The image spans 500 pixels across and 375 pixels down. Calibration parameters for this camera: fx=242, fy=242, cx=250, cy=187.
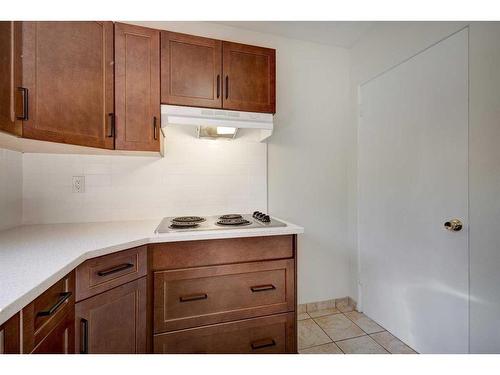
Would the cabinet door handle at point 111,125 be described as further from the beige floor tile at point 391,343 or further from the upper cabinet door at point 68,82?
the beige floor tile at point 391,343

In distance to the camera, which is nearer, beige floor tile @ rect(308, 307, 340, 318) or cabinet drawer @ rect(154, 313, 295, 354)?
cabinet drawer @ rect(154, 313, 295, 354)

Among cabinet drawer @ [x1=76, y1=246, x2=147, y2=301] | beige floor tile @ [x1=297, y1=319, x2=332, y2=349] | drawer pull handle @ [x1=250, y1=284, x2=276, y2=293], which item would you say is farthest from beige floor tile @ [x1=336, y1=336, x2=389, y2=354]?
cabinet drawer @ [x1=76, y1=246, x2=147, y2=301]

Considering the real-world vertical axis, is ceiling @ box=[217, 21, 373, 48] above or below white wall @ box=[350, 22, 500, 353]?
above

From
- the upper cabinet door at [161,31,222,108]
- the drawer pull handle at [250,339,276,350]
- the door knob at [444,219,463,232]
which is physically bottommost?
the drawer pull handle at [250,339,276,350]

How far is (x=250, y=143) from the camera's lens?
1987mm

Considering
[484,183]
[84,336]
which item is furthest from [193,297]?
[484,183]

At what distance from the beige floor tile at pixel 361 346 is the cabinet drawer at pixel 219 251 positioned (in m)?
0.87

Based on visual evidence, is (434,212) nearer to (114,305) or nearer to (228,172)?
(228,172)

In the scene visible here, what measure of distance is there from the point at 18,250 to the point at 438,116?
7.39ft

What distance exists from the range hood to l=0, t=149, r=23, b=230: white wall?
35.5 inches

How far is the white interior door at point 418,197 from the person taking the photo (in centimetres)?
137

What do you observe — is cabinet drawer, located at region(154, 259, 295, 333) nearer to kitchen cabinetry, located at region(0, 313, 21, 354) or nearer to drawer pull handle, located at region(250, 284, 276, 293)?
drawer pull handle, located at region(250, 284, 276, 293)

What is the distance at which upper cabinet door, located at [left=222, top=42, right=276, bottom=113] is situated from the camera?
1573 mm

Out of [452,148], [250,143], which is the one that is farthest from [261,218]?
[452,148]
